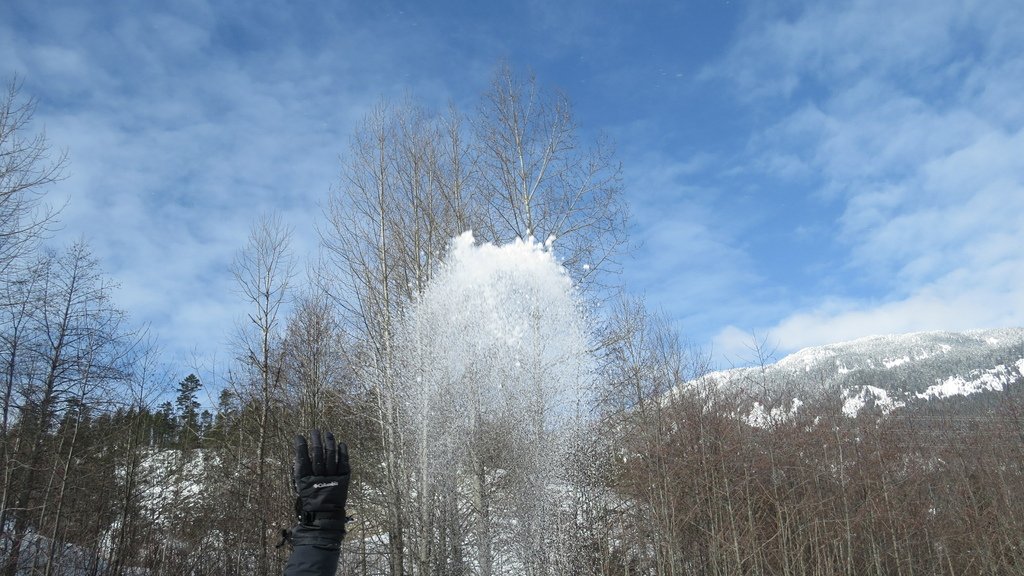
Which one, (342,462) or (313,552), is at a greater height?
(342,462)

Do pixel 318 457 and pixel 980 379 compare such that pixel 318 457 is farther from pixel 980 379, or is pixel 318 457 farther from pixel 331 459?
pixel 980 379

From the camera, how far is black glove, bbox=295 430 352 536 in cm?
298

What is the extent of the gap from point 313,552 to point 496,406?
Answer: 8653 millimetres

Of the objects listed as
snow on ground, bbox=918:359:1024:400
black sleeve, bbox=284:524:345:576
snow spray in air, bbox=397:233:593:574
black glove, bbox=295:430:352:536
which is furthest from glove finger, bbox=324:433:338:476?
snow on ground, bbox=918:359:1024:400

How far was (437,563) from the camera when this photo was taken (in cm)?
1147

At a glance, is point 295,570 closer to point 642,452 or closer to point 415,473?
point 415,473

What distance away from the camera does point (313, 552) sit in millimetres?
2916

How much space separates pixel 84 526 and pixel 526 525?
7.91 m

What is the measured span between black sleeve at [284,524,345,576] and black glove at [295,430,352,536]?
0.03 m

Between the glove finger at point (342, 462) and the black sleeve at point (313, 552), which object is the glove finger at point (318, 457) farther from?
the black sleeve at point (313, 552)

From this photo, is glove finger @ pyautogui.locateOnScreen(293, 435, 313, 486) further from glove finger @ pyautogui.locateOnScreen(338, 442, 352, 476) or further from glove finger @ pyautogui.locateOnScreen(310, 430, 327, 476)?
glove finger @ pyautogui.locateOnScreen(338, 442, 352, 476)

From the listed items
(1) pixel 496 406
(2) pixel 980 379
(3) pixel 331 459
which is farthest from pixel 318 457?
(2) pixel 980 379

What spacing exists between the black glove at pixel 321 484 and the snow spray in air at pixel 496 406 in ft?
26.9

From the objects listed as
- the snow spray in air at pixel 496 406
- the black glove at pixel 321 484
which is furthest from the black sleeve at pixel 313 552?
the snow spray in air at pixel 496 406
